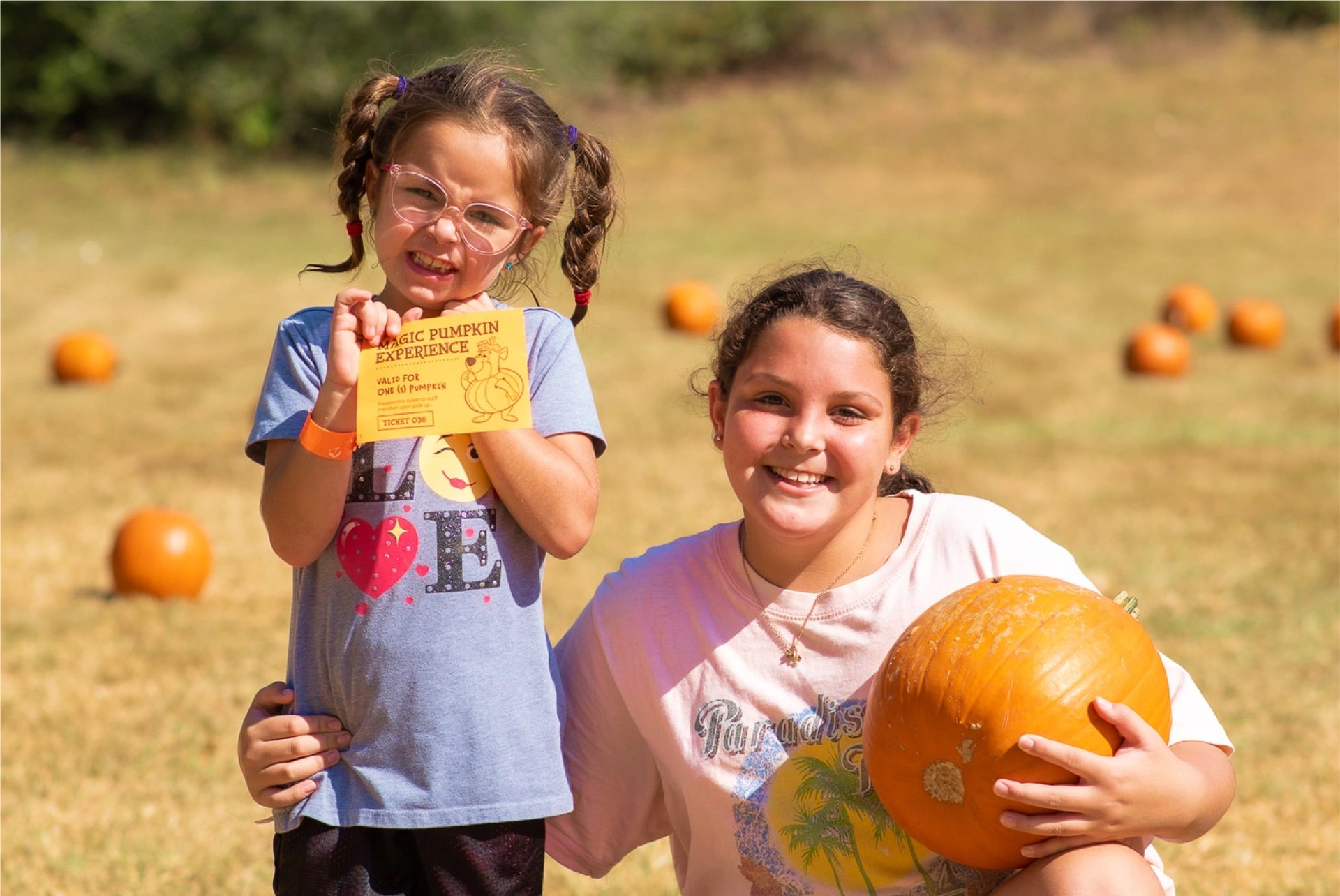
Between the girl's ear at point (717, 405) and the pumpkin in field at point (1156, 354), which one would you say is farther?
the pumpkin in field at point (1156, 354)

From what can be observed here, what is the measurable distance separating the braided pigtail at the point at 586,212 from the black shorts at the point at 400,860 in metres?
1.02

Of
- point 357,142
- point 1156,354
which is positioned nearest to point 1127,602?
point 357,142

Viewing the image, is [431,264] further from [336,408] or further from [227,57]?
[227,57]

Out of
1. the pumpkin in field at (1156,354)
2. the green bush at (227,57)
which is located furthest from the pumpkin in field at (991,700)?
the green bush at (227,57)

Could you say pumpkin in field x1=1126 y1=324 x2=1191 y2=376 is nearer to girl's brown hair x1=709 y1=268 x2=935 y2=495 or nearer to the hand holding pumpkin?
girl's brown hair x1=709 y1=268 x2=935 y2=495

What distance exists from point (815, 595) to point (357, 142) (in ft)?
4.16

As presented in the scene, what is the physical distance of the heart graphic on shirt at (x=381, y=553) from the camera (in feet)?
8.27

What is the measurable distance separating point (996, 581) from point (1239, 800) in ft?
7.12

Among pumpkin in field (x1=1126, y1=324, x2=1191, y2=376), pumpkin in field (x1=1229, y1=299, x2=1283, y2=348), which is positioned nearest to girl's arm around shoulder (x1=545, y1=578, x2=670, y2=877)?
pumpkin in field (x1=1126, y1=324, x2=1191, y2=376)

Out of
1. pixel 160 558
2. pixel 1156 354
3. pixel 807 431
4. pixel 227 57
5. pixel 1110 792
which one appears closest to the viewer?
pixel 1110 792

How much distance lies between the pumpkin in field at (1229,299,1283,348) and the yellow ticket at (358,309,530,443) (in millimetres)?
10741

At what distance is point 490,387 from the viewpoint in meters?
2.40

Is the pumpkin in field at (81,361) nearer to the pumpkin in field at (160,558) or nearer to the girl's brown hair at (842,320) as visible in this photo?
the pumpkin in field at (160,558)

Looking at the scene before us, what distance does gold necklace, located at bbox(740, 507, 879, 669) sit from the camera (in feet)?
9.12
